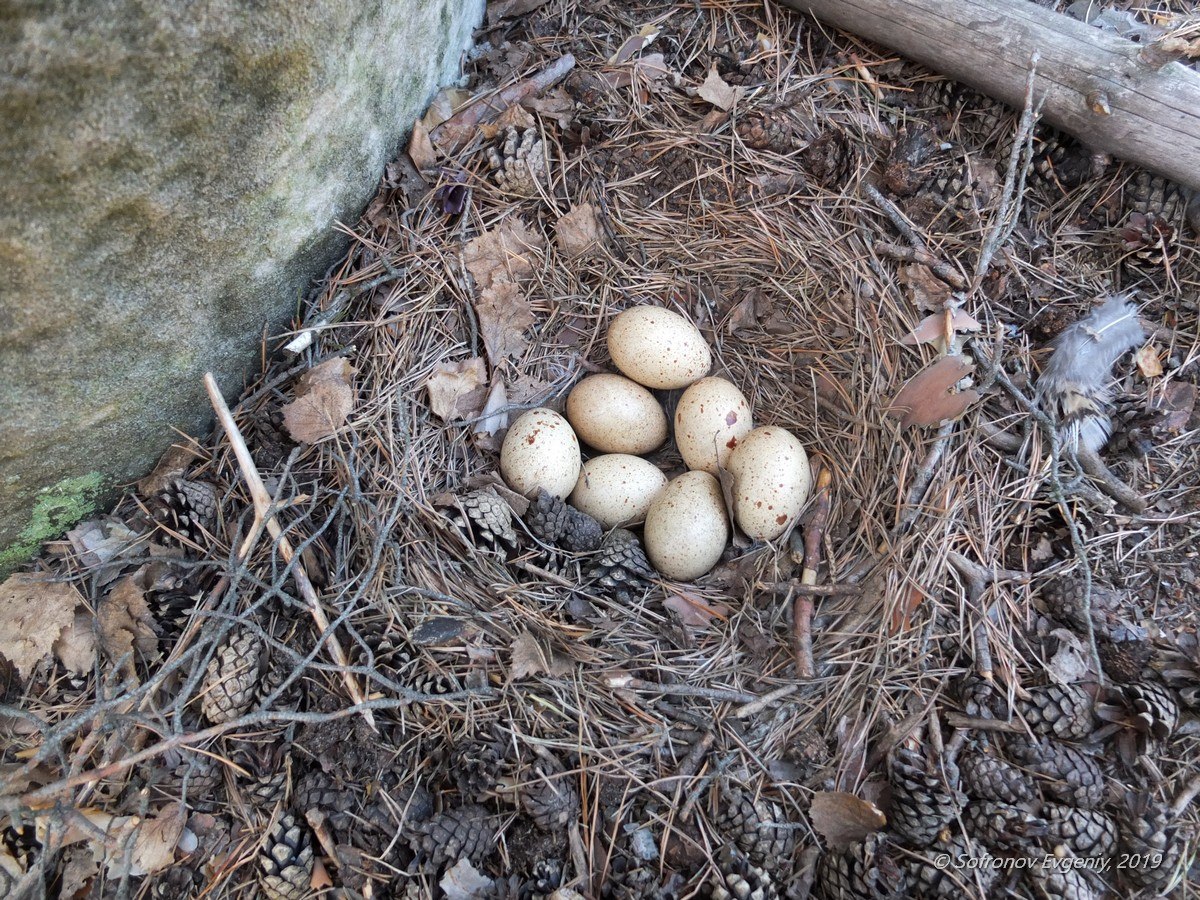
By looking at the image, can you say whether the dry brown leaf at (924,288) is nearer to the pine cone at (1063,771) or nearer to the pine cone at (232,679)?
the pine cone at (1063,771)

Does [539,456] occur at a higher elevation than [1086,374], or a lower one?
lower

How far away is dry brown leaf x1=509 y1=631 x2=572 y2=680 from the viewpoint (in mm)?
1806

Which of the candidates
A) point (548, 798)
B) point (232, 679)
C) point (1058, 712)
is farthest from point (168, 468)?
point (1058, 712)

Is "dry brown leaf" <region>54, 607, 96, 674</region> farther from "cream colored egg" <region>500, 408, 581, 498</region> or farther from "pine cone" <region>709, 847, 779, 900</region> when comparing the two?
"pine cone" <region>709, 847, 779, 900</region>

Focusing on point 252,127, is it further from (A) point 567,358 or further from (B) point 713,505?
(B) point 713,505

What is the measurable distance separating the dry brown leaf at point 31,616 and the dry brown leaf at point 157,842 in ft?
1.70

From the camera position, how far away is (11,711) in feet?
5.35

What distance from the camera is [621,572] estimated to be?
2.08 meters

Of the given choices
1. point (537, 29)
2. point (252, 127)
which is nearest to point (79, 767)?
point (252, 127)

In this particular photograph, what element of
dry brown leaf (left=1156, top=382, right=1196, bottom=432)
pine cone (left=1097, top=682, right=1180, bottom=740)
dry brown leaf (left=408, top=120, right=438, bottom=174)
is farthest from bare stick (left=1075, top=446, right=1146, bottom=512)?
dry brown leaf (left=408, top=120, right=438, bottom=174)

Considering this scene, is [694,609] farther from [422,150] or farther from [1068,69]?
[1068,69]

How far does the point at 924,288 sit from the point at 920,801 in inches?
53.8

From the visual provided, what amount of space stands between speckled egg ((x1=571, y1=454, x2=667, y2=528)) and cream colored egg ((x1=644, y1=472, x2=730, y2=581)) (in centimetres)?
9

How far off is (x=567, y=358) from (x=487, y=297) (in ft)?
1.19
